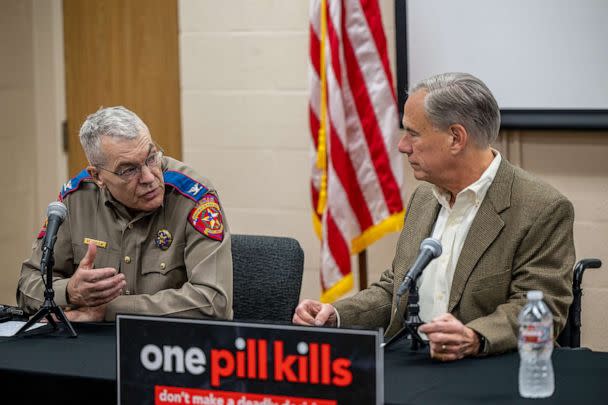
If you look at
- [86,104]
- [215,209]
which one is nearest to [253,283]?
[215,209]

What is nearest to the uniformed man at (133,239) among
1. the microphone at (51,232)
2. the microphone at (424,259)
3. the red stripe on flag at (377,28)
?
the microphone at (51,232)

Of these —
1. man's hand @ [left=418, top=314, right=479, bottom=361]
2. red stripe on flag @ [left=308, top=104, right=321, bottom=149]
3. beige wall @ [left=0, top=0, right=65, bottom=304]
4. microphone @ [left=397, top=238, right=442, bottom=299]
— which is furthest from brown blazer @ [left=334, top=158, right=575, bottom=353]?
beige wall @ [left=0, top=0, right=65, bottom=304]

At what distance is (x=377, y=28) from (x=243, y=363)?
6.80 feet

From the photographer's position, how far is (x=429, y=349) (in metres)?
2.22

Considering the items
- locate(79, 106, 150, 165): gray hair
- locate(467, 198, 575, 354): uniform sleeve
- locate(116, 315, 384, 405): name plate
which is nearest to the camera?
locate(116, 315, 384, 405): name plate

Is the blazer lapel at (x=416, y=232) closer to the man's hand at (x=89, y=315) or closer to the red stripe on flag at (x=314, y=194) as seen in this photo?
the man's hand at (x=89, y=315)

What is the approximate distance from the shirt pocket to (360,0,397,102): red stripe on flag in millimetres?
1274

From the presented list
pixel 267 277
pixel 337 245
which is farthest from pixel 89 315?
pixel 337 245

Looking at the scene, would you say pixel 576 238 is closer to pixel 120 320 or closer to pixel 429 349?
pixel 429 349

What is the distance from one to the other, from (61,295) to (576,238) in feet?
6.29

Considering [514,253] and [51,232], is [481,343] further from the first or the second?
[51,232]

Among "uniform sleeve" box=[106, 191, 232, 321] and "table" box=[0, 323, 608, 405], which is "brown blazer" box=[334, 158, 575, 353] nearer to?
"table" box=[0, 323, 608, 405]

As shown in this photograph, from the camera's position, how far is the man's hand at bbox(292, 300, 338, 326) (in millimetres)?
2371

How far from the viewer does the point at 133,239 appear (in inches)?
109
